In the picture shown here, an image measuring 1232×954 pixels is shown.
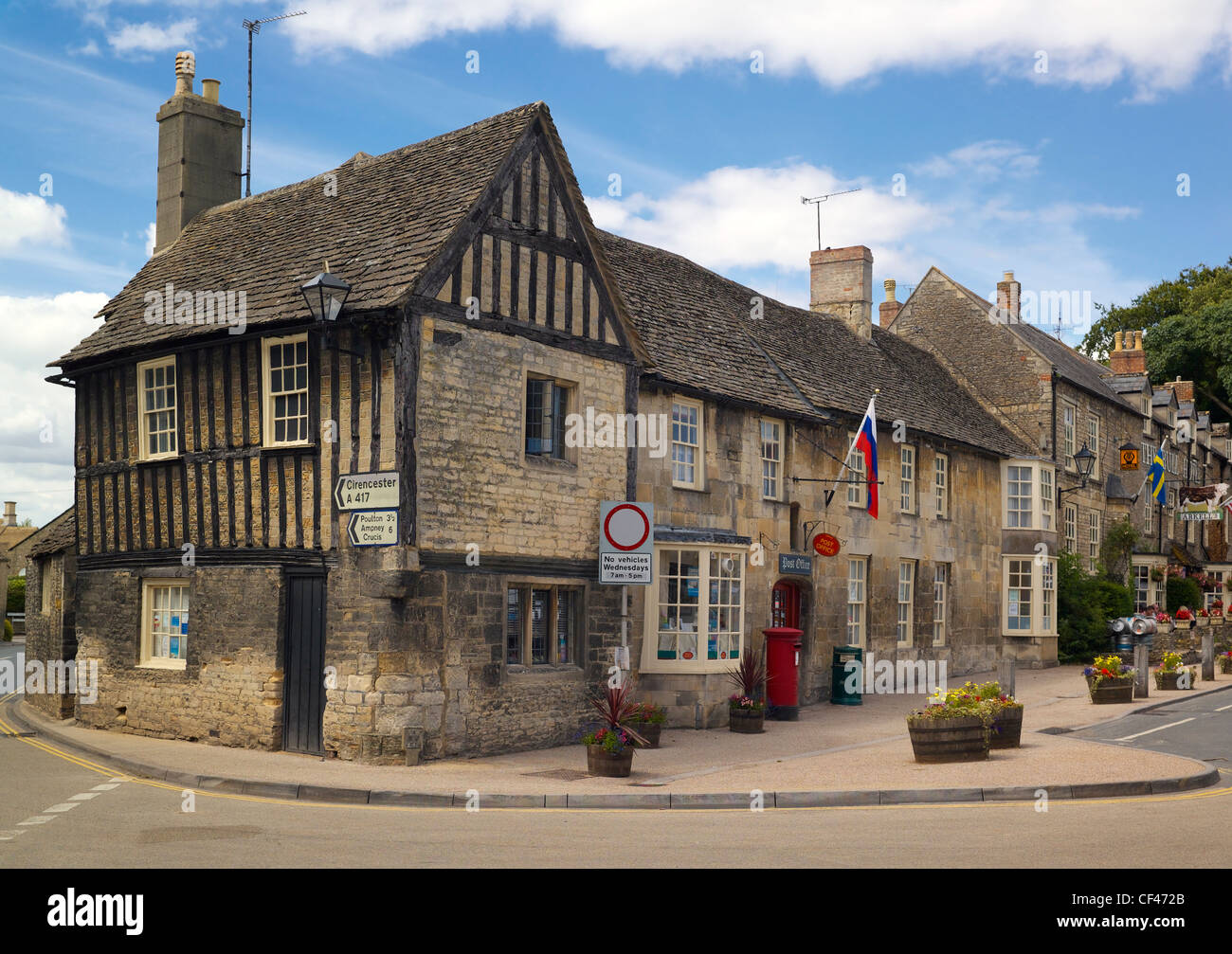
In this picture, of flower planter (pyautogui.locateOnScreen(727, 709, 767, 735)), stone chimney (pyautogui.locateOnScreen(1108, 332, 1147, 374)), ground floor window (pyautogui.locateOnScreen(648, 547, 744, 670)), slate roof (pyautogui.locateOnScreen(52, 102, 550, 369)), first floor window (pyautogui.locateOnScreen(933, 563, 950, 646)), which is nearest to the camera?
slate roof (pyautogui.locateOnScreen(52, 102, 550, 369))

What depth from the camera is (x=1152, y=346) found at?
55.5 meters

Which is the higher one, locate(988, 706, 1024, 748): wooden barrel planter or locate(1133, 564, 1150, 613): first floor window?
locate(1133, 564, 1150, 613): first floor window

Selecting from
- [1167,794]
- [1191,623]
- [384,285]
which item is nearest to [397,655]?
[384,285]

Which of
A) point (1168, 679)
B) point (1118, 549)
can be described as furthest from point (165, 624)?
point (1118, 549)

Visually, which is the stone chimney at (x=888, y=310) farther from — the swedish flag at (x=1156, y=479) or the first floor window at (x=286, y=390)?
the first floor window at (x=286, y=390)

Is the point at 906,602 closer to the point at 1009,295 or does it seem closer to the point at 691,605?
the point at 691,605

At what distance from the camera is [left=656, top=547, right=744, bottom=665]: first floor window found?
18.8 meters

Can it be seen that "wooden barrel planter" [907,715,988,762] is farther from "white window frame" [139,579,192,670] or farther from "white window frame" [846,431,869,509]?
"white window frame" [139,579,192,670]

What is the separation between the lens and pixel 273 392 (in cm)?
1636

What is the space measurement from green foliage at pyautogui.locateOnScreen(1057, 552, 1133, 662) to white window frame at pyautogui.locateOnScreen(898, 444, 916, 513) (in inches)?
326

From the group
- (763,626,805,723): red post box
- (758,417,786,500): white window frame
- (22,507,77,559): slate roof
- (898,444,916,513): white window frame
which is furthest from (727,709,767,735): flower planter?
(22,507,77,559): slate roof

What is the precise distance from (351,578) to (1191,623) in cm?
2914

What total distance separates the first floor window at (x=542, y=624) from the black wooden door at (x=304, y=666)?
95.6 inches

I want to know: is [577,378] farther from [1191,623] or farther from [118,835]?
[1191,623]
